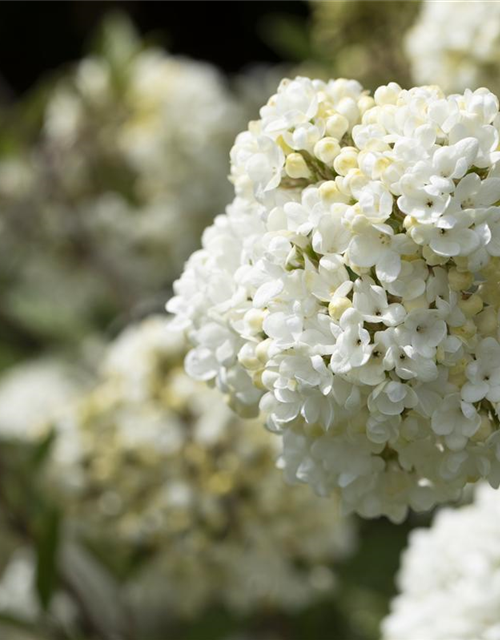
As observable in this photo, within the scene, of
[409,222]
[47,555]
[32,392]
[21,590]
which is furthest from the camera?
[32,392]

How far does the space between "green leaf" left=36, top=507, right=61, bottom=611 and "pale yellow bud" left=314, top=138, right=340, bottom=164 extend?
65 centimetres

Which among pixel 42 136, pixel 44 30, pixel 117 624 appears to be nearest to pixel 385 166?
pixel 117 624

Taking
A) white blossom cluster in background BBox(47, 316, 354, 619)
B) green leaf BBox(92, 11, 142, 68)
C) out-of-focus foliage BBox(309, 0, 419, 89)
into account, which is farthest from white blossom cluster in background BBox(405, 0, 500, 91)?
green leaf BBox(92, 11, 142, 68)

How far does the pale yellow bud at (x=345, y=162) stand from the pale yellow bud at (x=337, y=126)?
0.04 meters

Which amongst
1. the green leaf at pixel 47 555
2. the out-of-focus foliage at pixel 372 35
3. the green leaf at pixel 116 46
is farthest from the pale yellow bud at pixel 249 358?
the green leaf at pixel 116 46

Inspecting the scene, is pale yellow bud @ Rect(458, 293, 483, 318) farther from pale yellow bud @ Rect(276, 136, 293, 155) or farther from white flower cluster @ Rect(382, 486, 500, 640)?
white flower cluster @ Rect(382, 486, 500, 640)

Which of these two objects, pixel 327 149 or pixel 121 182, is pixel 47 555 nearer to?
pixel 327 149

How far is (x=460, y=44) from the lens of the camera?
1.23 metres

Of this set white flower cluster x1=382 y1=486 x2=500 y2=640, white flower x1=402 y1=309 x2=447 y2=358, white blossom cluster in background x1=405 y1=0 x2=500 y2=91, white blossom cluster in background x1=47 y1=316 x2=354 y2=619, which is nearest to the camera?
white flower x1=402 y1=309 x2=447 y2=358

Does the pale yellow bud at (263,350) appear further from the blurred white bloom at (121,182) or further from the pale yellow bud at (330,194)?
the blurred white bloom at (121,182)

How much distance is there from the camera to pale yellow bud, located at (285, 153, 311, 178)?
73 cm

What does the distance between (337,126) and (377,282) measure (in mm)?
129

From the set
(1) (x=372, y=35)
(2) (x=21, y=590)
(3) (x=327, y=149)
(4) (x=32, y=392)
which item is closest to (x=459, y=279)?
(3) (x=327, y=149)

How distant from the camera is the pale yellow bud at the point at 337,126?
29.1 inches
